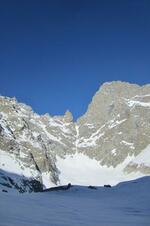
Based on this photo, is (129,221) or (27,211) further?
(129,221)

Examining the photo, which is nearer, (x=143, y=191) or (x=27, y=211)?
(x=27, y=211)

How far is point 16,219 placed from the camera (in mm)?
20938

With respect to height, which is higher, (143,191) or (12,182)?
(12,182)

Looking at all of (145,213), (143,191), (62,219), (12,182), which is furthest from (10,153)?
(62,219)

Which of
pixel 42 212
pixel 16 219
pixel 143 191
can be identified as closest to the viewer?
pixel 16 219

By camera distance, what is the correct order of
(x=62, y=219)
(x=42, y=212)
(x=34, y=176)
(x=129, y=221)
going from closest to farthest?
(x=62, y=219), (x=42, y=212), (x=129, y=221), (x=34, y=176)

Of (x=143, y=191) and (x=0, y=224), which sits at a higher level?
(x=143, y=191)

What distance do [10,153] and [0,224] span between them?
136 meters

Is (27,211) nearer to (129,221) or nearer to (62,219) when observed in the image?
(62,219)

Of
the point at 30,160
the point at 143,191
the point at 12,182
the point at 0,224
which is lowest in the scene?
the point at 0,224

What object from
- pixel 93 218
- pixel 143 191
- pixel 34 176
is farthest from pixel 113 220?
pixel 34 176

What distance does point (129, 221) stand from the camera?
91.3ft

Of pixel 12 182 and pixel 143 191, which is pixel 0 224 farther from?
pixel 12 182

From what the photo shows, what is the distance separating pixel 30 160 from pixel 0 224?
139185 mm
